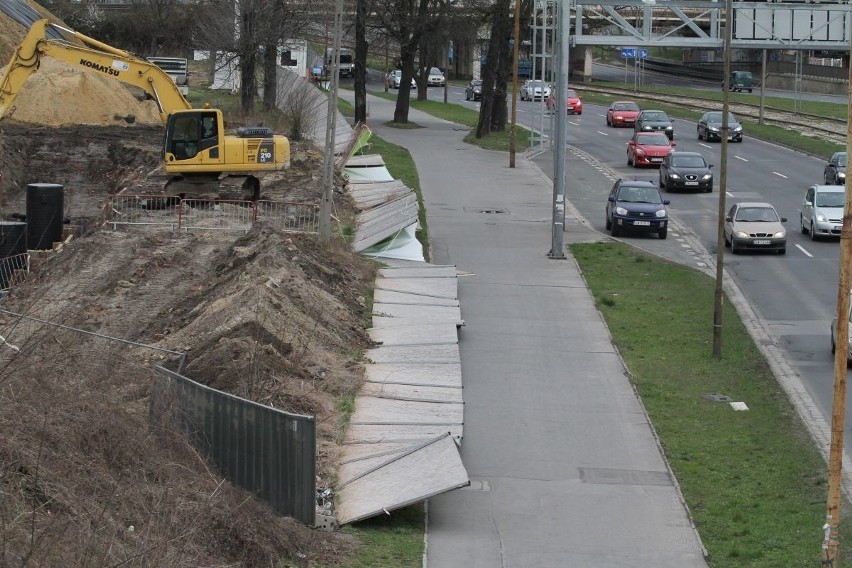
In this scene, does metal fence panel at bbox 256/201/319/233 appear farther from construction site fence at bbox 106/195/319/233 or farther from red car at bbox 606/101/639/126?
red car at bbox 606/101/639/126

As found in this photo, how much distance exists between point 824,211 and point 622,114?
3423cm

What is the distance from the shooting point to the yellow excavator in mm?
32719

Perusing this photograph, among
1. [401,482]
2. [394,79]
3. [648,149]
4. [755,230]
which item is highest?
[394,79]

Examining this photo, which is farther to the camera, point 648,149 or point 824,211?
point 648,149

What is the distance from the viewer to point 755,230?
3341 cm

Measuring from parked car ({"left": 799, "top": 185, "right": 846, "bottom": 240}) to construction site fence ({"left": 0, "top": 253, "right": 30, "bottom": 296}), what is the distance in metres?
20.8

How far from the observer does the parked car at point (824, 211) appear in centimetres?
3478

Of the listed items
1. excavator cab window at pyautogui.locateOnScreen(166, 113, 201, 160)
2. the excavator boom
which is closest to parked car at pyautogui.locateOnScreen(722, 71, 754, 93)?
the excavator boom

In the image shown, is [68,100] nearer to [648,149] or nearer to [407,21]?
[407,21]

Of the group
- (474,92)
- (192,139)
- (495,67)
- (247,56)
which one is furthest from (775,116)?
(192,139)

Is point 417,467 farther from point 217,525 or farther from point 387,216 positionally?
point 387,216

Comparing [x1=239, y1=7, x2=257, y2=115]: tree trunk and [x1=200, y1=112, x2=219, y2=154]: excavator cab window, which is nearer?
[x1=200, y1=112, x2=219, y2=154]: excavator cab window

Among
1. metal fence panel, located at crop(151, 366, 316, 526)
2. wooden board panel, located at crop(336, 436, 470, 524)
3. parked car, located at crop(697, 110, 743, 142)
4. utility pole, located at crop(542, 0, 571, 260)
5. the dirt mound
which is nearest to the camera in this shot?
the dirt mound

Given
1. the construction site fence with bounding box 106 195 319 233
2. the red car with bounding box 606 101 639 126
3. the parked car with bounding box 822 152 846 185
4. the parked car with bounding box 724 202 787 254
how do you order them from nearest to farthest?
the construction site fence with bounding box 106 195 319 233, the parked car with bounding box 724 202 787 254, the parked car with bounding box 822 152 846 185, the red car with bounding box 606 101 639 126
